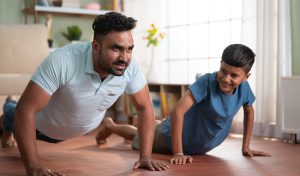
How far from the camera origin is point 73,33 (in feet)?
19.0

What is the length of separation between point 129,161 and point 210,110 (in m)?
0.50

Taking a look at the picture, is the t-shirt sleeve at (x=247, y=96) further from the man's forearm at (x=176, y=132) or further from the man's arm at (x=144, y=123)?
the man's arm at (x=144, y=123)

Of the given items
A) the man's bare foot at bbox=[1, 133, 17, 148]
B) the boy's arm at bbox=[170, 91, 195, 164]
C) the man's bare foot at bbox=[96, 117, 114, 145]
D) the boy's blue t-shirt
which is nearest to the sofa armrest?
the man's bare foot at bbox=[1, 133, 17, 148]

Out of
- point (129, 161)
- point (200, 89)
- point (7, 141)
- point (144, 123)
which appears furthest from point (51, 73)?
point (7, 141)

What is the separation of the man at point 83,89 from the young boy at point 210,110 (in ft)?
0.91

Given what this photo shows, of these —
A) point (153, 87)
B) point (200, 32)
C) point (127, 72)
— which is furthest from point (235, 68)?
point (153, 87)

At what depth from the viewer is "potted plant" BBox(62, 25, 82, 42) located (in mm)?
5789

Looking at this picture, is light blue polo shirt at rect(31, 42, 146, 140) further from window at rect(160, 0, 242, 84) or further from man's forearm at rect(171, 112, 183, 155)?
window at rect(160, 0, 242, 84)

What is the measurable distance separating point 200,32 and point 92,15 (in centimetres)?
165

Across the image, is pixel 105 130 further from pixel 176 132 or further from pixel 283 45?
pixel 283 45

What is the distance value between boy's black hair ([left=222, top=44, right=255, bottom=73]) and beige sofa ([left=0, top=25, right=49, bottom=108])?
284 centimetres

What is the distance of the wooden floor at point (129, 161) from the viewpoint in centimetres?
225

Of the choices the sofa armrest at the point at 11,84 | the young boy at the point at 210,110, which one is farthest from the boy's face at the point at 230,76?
the sofa armrest at the point at 11,84

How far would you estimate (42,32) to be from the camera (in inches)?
203
